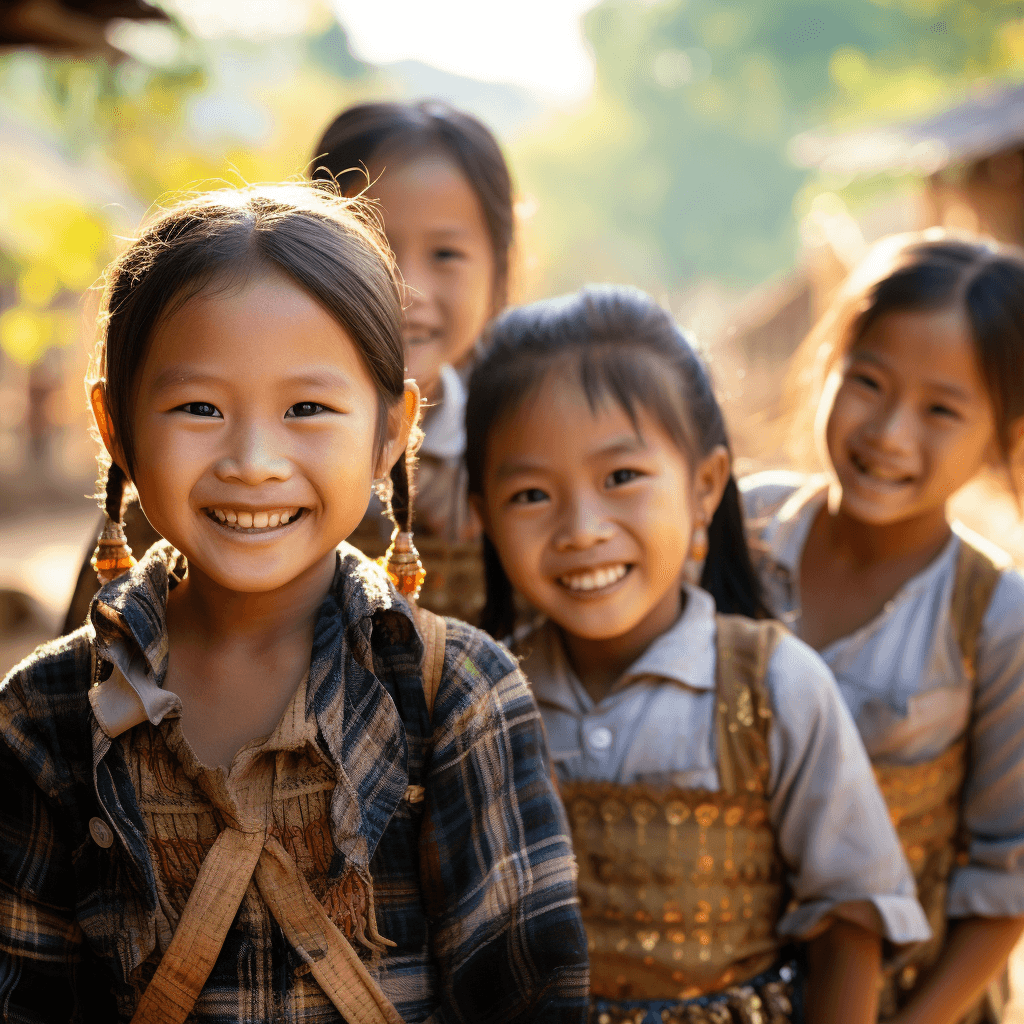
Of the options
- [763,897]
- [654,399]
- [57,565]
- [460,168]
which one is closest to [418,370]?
[460,168]

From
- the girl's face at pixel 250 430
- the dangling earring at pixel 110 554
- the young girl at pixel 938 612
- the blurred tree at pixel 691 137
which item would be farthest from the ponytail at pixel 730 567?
the blurred tree at pixel 691 137

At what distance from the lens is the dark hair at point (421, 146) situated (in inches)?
82.6

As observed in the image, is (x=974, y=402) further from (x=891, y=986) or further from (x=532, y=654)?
(x=891, y=986)

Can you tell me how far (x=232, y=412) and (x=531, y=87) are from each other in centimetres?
6910

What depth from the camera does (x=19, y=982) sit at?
47.2 inches

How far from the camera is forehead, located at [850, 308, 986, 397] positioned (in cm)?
192

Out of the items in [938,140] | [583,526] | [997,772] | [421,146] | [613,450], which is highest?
[938,140]

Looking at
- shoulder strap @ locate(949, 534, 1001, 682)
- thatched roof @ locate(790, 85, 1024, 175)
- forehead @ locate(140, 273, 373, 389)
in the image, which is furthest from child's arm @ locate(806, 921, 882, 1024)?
thatched roof @ locate(790, 85, 1024, 175)

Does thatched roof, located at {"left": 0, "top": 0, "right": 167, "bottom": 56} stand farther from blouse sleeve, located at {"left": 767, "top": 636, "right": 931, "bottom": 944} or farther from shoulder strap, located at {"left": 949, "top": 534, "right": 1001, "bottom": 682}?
blouse sleeve, located at {"left": 767, "top": 636, "right": 931, "bottom": 944}

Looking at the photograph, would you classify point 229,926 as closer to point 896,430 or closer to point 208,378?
point 208,378

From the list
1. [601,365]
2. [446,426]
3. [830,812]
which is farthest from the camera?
[446,426]

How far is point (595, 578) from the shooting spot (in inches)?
63.2

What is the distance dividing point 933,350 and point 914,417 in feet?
0.41

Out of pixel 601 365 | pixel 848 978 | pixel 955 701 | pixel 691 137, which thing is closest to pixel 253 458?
pixel 601 365
